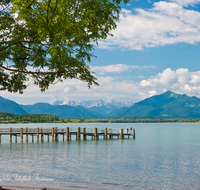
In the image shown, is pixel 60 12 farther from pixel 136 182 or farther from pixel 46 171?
pixel 46 171

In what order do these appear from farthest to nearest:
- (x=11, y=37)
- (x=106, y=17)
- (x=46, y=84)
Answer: (x=46, y=84), (x=11, y=37), (x=106, y=17)

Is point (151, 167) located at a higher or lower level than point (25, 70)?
lower

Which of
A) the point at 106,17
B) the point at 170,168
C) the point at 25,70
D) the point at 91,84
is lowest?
the point at 170,168

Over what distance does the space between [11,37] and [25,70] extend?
231 cm

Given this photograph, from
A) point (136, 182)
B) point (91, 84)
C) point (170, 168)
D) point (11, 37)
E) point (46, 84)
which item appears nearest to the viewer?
point (11, 37)

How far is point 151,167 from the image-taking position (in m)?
31.2

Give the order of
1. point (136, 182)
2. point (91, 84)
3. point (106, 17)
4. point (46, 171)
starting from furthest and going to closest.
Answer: point (46, 171) < point (136, 182) < point (91, 84) < point (106, 17)

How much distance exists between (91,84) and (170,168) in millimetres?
23108

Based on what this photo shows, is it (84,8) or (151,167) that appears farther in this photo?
(151,167)

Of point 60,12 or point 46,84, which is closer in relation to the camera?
point 60,12

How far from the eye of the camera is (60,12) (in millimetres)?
8281

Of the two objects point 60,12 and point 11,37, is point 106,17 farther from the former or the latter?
point 11,37

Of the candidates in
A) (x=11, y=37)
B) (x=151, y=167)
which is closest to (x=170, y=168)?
(x=151, y=167)

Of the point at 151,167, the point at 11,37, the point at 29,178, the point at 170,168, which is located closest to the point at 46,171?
the point at 29,178
